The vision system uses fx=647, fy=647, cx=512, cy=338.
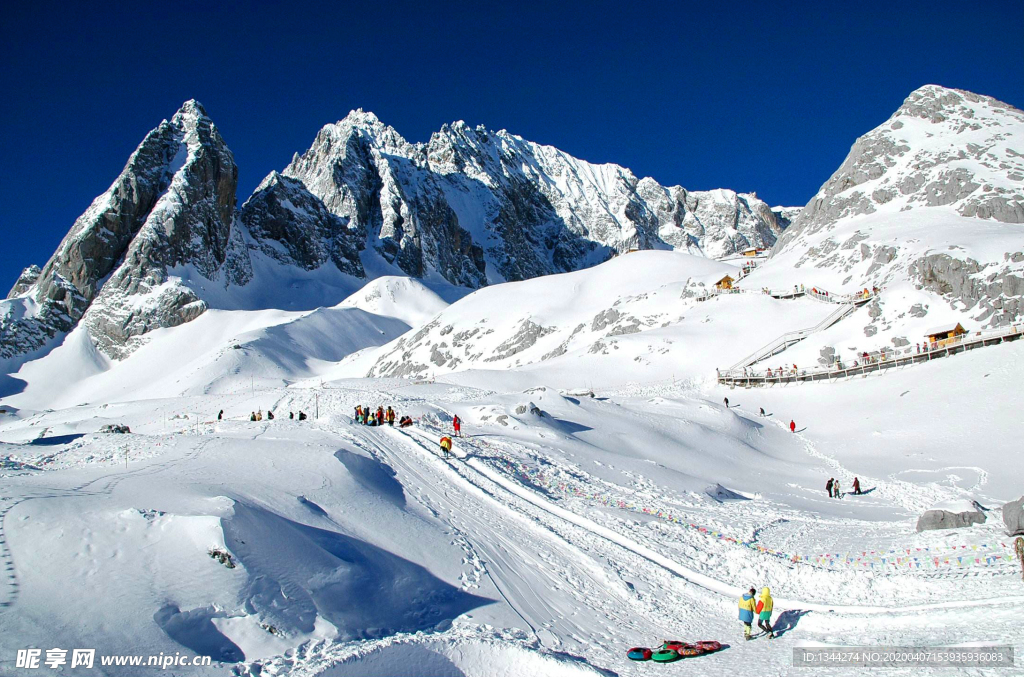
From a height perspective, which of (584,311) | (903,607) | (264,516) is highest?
(584,311)

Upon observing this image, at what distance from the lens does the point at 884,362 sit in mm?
39656

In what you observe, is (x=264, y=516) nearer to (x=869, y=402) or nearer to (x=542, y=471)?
(x=542, y=471)

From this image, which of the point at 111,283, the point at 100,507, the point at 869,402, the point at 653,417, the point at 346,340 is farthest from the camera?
the point at 111,283

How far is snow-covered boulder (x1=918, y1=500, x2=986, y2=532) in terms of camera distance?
15.3 m

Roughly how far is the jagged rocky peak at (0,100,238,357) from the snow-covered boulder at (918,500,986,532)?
375ft

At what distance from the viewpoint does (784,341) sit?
47312 mm

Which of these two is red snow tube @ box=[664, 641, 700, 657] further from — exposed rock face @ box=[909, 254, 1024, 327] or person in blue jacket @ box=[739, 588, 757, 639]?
exposed rock face @ box=[909, 254, 1024, 327]

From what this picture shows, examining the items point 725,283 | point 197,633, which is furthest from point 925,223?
point 197,633

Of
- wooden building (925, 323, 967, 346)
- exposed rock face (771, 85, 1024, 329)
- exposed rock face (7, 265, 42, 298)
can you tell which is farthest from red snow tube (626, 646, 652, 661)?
exposed rock face (7, 265, 42, 298)

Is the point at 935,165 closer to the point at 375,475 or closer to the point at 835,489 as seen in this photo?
the point at 835,489

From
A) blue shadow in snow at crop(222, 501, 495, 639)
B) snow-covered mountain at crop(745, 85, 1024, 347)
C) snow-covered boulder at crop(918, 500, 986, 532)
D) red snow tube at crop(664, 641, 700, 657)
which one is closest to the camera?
blue shadow in snow at crop(222, 501, 495, 639)

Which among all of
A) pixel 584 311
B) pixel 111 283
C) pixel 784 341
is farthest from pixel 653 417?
pixel 111 283

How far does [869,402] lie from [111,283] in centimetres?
12550

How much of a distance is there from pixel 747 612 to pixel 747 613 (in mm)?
20
